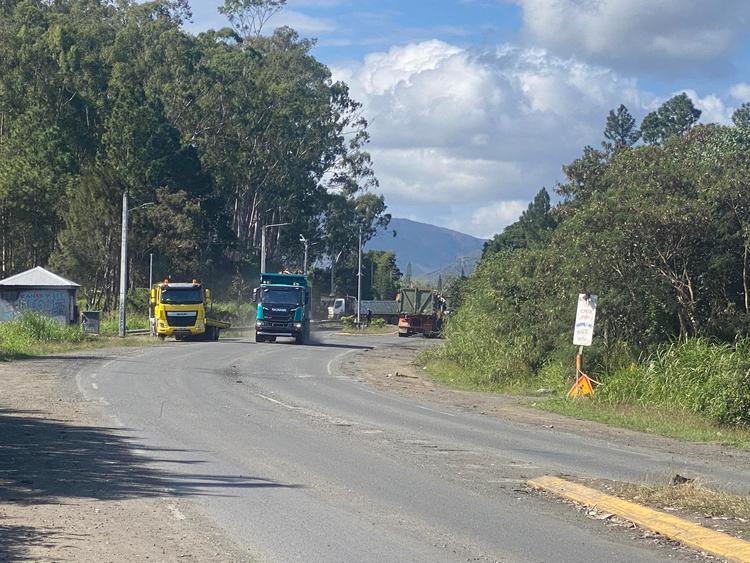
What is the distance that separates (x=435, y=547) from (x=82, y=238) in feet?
213

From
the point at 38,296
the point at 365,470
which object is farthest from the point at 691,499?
the point at 38,296

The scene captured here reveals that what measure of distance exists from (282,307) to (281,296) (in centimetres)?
55

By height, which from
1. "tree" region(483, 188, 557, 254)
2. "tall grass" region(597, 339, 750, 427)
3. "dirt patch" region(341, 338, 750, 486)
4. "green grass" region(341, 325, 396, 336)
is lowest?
"green grass" region(341, 325, 396, 336)

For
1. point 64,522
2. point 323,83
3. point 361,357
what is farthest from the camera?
point 323,83

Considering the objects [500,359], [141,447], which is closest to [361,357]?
[500,359]

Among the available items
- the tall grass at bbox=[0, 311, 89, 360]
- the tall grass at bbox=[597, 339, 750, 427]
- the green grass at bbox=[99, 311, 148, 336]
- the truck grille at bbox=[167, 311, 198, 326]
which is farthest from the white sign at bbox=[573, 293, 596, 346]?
the green grass at bbox=[99, 311, 148, 336]

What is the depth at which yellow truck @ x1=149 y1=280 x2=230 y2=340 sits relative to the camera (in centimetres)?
5291

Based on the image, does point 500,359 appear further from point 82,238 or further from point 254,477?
point 82,238

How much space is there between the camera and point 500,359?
110 ft

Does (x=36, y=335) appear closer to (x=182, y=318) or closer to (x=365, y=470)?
(x=182, y=318)

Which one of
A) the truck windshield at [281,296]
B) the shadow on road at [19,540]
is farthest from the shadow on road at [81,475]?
the truck windshield at [281,296]

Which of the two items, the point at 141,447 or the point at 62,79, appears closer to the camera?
the point at 141,447

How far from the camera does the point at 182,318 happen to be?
53.5m

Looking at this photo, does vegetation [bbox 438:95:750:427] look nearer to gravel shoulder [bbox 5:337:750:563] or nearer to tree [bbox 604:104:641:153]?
gravel shoulder [bbox 5:337:750:563]
